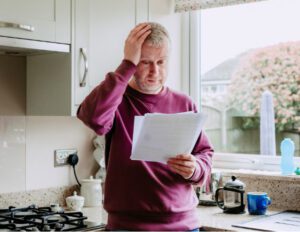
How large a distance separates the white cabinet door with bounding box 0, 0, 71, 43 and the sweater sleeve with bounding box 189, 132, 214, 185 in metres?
0.78

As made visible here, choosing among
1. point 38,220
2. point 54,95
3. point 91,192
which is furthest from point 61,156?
point 38,220

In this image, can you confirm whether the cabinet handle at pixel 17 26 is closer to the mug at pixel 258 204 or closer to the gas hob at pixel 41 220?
the gas hob at pixel 41 220

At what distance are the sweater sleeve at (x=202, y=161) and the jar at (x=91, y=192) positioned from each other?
840 mm

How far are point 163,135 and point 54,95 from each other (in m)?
0.87

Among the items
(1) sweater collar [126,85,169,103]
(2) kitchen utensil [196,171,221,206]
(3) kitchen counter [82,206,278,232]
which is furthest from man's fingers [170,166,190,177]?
(2) kitchen utensil [196,171,221,206]

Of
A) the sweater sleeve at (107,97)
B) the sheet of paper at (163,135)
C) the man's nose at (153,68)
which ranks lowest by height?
the sheet of paper at (163,135)

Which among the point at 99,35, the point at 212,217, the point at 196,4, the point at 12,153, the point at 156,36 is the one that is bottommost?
the point at 212,217

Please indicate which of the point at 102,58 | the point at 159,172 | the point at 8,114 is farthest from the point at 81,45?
the point at 159,172

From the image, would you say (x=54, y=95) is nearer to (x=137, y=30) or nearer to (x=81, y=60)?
(x=81, y=60)

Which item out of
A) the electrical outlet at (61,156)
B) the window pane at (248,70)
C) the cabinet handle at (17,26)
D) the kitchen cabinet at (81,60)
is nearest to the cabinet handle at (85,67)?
the kitchen cabinet at (81,60)

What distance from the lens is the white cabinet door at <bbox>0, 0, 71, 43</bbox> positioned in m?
2.09

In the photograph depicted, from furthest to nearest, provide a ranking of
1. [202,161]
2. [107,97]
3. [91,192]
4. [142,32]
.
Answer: [91,192]
[202,161]
[142,32]
[107,97]

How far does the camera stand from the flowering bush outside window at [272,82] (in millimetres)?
2789

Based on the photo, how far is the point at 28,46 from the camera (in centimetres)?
216
